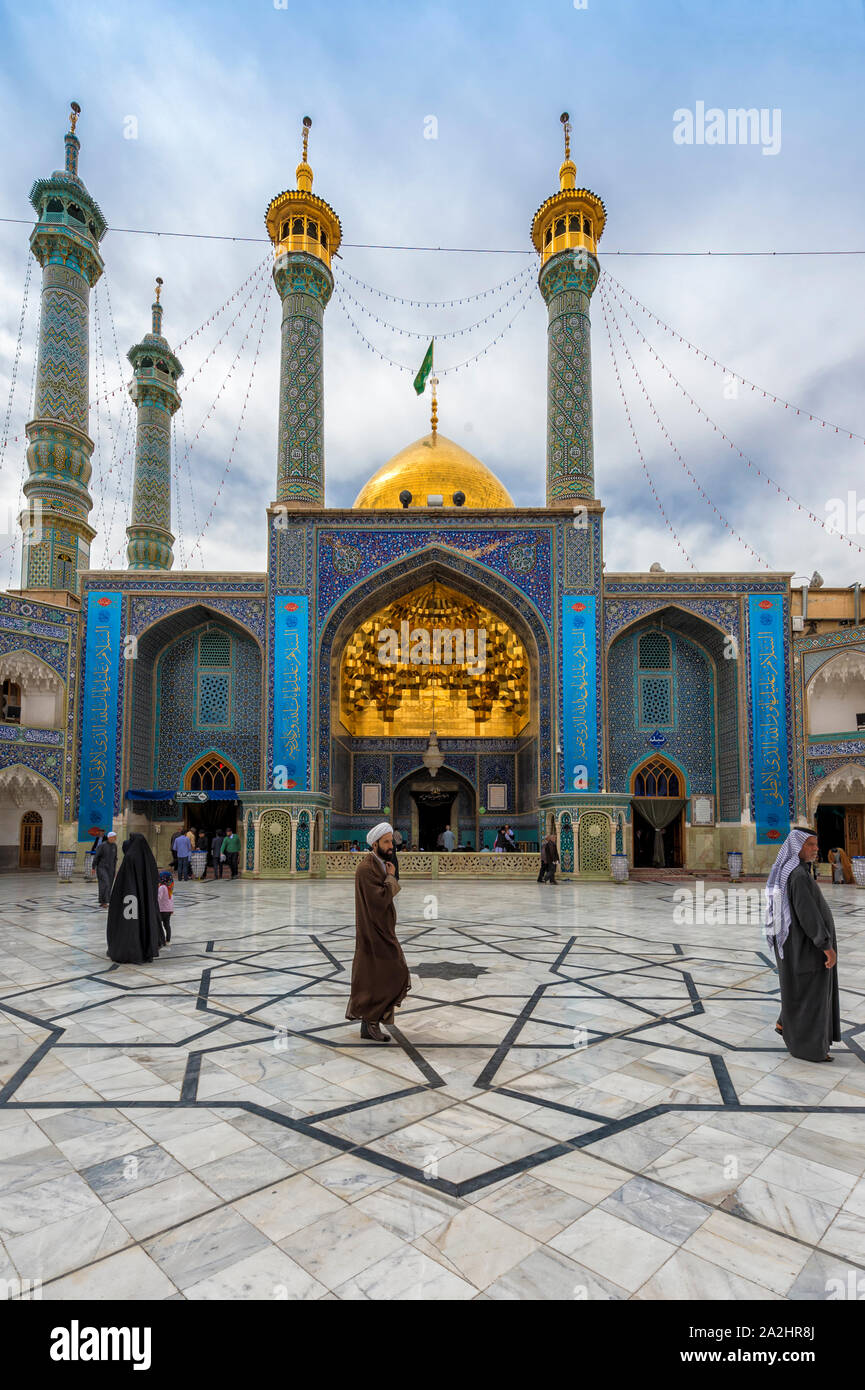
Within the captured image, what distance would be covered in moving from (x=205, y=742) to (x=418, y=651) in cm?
506

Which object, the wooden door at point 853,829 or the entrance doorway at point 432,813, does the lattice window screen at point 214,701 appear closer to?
the entrance doorway at point 432,813

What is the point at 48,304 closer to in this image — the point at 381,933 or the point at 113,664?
the point at 113,664

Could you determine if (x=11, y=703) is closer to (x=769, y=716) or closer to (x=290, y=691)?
(x=290, y=691)

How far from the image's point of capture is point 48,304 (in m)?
15.3

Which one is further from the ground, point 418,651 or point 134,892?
point 418,651

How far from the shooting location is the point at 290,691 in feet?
44.3

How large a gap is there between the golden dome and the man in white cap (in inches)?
459

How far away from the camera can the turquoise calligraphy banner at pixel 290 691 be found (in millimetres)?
13211

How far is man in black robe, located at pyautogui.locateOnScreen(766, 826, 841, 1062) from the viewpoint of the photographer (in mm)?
3270

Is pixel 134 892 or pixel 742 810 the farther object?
pixel 742 810

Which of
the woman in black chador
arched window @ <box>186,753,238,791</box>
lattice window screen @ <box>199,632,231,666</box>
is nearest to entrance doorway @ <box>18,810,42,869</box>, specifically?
arched window @ <box>186,753,238,791</box>

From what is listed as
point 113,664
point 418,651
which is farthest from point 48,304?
point 418,651

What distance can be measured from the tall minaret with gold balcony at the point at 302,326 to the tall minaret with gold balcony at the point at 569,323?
4.62 metres

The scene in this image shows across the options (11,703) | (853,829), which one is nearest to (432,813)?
(853,829)
